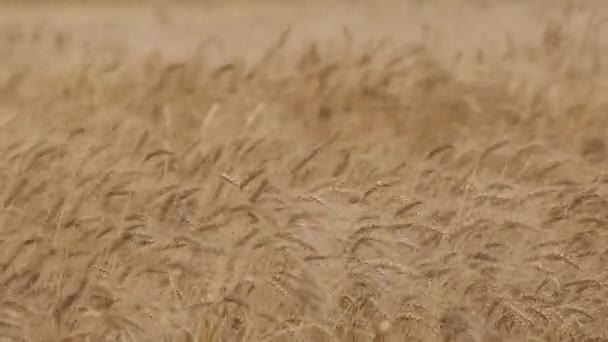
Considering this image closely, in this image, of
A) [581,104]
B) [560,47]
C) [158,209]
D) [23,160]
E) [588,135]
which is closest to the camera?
[158,209]

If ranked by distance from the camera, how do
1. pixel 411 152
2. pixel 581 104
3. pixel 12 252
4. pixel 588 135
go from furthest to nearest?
pixel 581 104 → pixel 588 135 → pixel 411 152 → pixel 12 252

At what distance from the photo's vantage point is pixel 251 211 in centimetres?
253

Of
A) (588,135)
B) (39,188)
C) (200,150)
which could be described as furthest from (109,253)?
(588,135)

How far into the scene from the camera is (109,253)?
7.84 feet

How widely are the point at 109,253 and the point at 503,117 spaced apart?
2.61 m

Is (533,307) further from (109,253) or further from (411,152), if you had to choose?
(411,152)

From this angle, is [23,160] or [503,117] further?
[503,117]

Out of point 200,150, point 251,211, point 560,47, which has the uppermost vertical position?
point 251,211

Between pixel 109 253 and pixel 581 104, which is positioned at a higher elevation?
pixel 109 253

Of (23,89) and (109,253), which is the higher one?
(109,253)

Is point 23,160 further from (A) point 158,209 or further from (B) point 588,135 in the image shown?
(B) point 588,135

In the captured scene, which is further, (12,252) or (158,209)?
(158,209)

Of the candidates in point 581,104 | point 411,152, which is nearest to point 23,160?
point 411,152

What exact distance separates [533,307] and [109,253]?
35.4 inches
